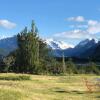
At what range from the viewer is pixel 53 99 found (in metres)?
40.1

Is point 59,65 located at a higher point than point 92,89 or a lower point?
higher

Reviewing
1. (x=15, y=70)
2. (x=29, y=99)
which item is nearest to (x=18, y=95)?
(x=29, y=99)

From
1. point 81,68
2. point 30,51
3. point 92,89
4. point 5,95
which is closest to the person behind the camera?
point 5,95

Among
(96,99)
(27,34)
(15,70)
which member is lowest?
(96,99)

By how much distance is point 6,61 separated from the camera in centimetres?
12925

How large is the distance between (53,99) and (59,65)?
304 ft

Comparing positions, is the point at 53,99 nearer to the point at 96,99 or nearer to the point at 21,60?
the point at 96,99

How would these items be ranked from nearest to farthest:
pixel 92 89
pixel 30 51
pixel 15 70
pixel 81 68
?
pixel 92 89, pixel 30 51, pixel 15 70, pixel 81 68

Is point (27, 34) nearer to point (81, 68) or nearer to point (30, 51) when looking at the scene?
point (30, 51)

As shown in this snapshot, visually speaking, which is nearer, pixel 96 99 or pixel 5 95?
pixel 5 95

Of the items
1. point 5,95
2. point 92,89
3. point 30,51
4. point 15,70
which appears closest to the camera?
point 5,95

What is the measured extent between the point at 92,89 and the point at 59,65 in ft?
251

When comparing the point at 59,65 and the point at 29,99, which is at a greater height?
the point at 59,65

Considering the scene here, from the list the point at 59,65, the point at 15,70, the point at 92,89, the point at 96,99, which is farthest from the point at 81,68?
the point at 96,99
